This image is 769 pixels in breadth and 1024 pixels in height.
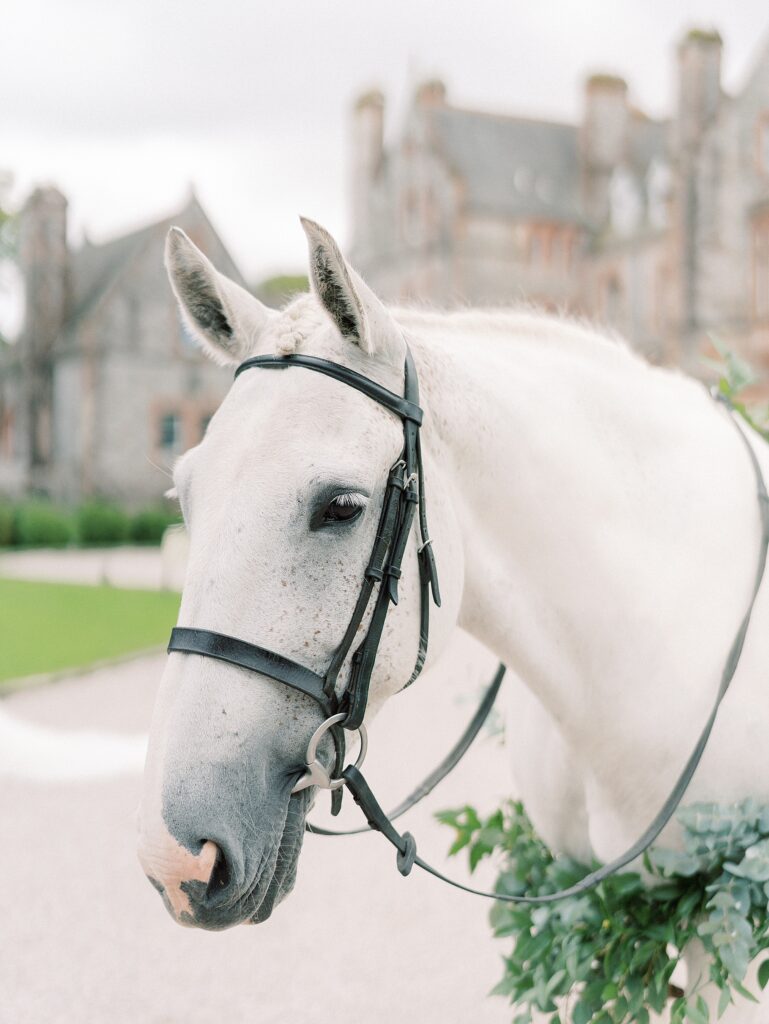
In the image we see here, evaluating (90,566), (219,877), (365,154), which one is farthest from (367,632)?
(365,154)

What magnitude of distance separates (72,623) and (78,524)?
13.5 metres

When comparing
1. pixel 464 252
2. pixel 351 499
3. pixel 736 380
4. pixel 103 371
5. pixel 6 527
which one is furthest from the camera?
pixel 464 252

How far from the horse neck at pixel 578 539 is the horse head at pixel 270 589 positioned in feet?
0.55

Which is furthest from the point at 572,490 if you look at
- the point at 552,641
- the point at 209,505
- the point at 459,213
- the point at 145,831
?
the point at 459,213

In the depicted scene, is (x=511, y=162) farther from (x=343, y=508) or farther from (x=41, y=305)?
(x=343, y=508)

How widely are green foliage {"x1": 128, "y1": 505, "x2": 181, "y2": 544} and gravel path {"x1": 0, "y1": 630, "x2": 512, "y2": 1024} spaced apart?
65.3ft

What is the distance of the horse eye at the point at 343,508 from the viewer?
1.64 meters

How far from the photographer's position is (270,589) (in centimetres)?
159

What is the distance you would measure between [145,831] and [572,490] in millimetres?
1066

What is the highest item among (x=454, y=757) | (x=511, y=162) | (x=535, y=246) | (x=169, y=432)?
(x=511, y=162)

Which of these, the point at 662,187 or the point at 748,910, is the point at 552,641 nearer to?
the point at 748,910

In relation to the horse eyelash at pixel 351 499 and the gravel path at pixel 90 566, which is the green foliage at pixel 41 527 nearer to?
the gravel path at pixel 90 566

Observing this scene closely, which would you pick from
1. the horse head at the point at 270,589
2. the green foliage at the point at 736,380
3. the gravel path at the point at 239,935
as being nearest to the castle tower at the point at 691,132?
the gravel path at the point at 239,935

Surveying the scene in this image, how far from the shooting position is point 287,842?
163cm
